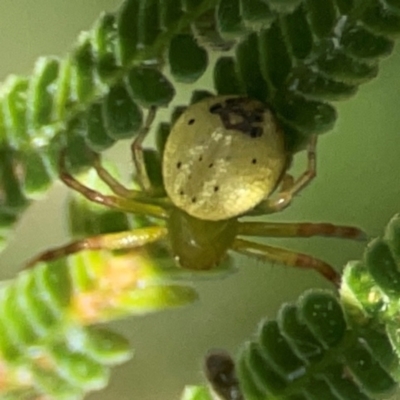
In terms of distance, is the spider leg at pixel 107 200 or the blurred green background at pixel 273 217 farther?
the blurred green background at pixel 273 217

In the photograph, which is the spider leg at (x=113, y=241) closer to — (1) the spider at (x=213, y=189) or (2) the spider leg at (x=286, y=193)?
(1) the spider at (x=213, y=189)

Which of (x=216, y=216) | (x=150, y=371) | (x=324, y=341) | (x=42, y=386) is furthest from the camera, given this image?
(x=150, y=371)

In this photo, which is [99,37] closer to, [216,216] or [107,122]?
[107,122]

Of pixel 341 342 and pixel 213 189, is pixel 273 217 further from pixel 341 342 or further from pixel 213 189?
pixel 341 342

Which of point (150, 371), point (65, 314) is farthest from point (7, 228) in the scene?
point (150, 371)

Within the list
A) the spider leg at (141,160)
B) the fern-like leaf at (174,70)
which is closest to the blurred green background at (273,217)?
the spider leg at (141,160)

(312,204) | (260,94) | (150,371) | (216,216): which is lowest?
(150,371)
